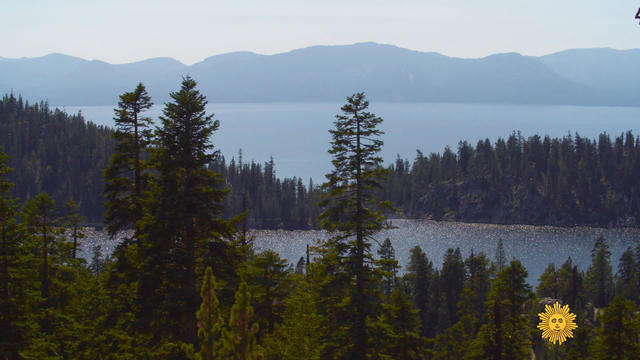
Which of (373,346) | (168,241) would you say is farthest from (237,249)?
(373,346)

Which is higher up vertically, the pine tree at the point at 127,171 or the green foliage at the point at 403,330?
the pine tree at the point at 127,171

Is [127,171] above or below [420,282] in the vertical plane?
above

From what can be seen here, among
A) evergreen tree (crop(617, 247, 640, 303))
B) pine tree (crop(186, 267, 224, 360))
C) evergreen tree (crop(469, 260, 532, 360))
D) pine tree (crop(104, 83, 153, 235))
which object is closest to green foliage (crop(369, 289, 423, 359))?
evergreen tree (crop(469, 260, 532, 360))

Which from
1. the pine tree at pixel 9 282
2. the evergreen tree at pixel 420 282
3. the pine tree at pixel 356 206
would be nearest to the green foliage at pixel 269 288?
the pine tree at pixel 356 206

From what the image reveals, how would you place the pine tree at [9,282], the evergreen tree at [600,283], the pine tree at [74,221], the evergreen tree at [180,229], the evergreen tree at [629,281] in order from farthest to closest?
the evergreen tree at [600,283] → the evergreen tree at [629,281] → the pine tree at [74,221] → the evergreen tree at [180,229] → the pine tree at [9,282]

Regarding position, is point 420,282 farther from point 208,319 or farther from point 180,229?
point 208,319

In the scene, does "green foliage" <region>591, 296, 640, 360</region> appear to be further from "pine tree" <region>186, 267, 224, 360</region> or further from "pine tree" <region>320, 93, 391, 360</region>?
"pine tree" <region>186, 267, 224, 360</region>

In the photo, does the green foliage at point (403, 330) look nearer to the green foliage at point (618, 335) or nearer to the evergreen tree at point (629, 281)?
the green foliage at point (618, 335)

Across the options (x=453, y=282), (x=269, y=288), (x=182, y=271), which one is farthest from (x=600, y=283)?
(x=182, y=271)

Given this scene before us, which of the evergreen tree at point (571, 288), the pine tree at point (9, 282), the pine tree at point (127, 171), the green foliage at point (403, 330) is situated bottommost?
the evergreen tree at point (571, 288)

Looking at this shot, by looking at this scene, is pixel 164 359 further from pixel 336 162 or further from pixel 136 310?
pixel 336 162

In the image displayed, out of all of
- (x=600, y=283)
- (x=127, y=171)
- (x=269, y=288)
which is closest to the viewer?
(x=127, y=171)

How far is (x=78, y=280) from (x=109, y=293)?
8.63 m

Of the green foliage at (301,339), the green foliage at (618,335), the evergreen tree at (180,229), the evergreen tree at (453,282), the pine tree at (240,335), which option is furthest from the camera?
the evergreen tree at (453,282)
